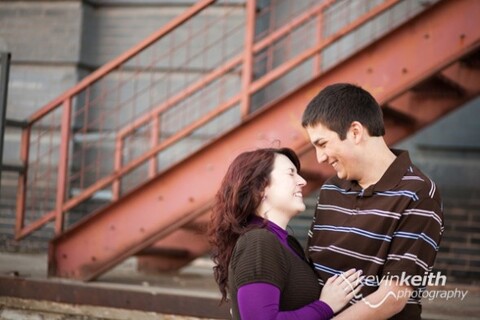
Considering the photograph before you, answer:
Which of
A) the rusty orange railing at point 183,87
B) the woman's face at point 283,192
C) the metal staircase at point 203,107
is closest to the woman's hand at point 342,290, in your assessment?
the woman's face at point 283,192

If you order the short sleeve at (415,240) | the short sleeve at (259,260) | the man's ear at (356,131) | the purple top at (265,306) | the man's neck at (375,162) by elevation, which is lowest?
the purple top at (265,306)

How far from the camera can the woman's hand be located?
2.49 metres

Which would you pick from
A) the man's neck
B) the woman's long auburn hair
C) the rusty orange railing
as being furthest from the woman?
the rusty orange railing

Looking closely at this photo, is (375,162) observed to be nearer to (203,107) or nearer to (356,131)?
(356,131)

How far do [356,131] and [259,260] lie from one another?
0.57 metres

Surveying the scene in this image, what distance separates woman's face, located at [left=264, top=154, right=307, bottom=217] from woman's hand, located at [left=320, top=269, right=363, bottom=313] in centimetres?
28

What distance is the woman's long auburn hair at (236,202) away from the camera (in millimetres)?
2607

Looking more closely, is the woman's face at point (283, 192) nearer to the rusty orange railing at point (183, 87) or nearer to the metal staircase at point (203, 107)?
the metal staircase at point (203, 107)

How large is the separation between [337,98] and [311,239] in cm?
52

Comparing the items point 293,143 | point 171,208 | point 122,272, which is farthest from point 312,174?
point 122,272

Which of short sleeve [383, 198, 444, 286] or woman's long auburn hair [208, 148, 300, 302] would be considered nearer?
short sleeve [383, 198, 444, 286]

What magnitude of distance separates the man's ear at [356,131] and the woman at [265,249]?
24 cm

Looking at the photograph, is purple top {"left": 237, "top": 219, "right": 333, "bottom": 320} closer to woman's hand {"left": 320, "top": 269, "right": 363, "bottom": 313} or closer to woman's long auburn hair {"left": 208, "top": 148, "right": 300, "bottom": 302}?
woman's hand {"left": 320, "top": 269, "right": 363, "bottom": 313}

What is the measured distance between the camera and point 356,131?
2.63 meters
